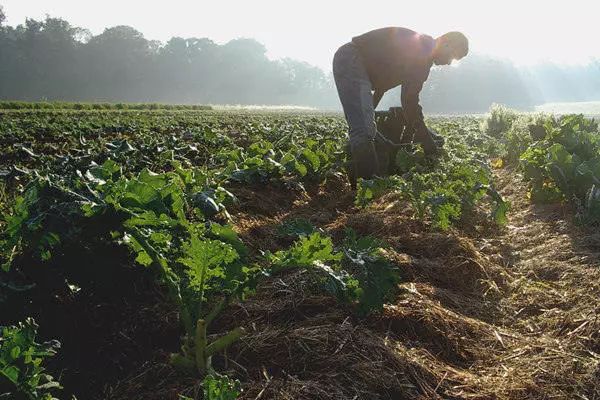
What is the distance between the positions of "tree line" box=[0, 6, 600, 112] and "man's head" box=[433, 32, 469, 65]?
8931 cm

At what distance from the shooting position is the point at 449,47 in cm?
550

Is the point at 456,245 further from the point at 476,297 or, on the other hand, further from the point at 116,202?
A: the point at 116,202

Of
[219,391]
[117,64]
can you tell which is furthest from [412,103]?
[117,64]

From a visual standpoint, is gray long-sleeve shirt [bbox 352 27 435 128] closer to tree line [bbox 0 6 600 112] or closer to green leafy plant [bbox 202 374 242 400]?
green leafy plant [bbox 202 374 242 400]

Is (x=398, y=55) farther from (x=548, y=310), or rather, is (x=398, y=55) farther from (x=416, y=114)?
(x=548, y=310)

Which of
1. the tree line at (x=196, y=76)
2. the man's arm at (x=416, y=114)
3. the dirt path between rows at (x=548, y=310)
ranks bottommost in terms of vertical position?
the dirt path between rows at (x=548, y=310)

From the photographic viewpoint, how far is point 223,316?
7.75ft

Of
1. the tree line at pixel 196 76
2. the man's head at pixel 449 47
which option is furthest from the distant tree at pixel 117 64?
the man's head at pixel 449 47

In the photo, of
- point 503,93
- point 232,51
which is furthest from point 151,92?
point 503,93

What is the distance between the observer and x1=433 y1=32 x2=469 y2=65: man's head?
547cm

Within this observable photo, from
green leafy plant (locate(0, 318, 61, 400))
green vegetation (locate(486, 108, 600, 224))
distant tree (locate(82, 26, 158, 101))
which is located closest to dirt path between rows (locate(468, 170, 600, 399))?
green vegetation (locate(486, 108, 600, 224))

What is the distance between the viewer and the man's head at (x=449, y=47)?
5.47 meters

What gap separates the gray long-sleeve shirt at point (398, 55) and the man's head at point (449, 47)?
0.09m

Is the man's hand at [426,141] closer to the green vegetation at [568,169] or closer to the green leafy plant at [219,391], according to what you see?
the green vegetation at [568,169]
